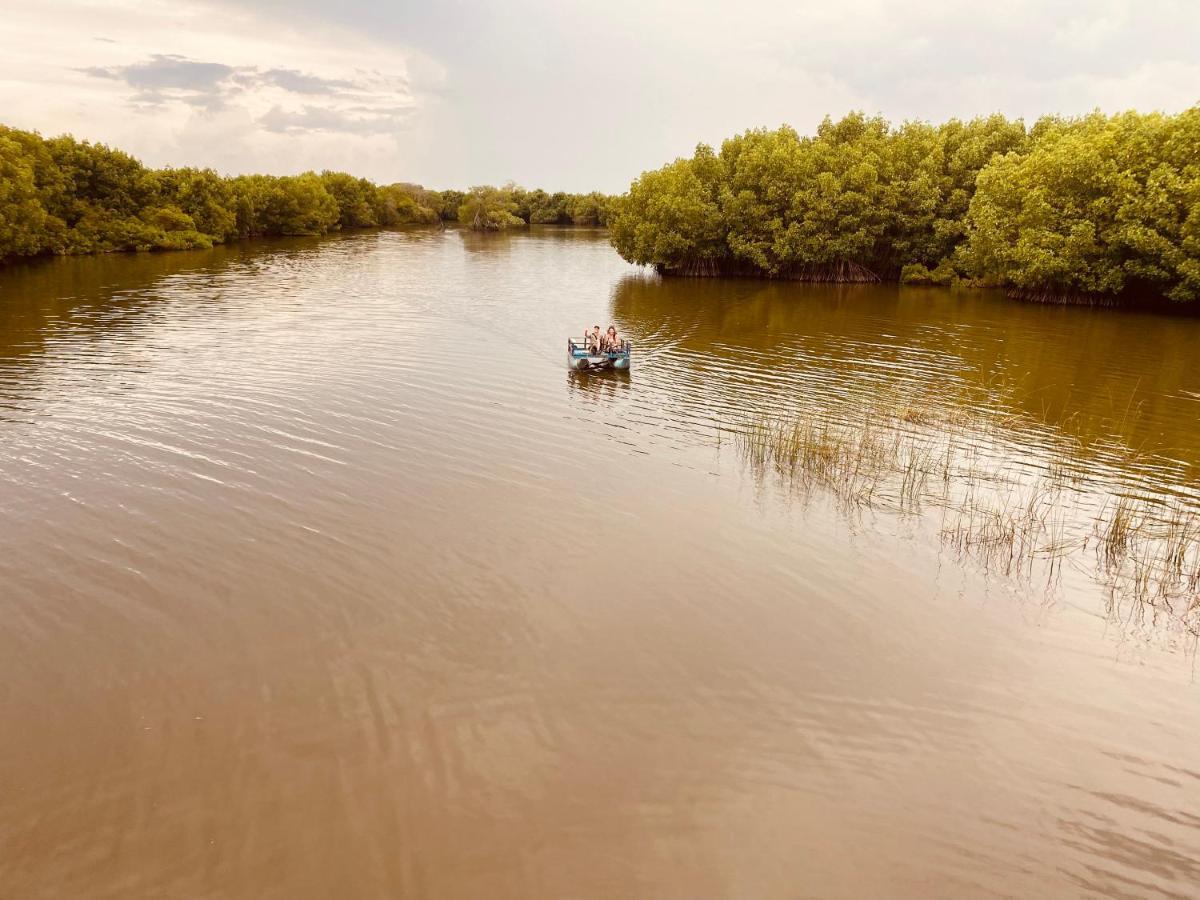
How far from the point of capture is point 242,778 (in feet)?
27.7

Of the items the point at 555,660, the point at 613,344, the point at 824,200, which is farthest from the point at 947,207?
the point at 555,660

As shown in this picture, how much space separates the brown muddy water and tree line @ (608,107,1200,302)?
23.8 m

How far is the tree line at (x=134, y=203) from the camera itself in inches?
2414

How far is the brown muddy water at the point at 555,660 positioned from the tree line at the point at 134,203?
5012 centimetres

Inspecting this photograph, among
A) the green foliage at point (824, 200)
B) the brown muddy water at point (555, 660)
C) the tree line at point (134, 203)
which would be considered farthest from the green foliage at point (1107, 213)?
the tree line at point (134, 203)

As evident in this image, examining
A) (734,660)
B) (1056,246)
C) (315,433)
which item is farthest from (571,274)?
(734,660)

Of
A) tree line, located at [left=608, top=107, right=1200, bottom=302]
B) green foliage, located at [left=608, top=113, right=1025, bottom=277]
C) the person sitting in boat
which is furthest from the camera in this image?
green foliage, located at [left=608, top=113, right=1025, bottom=277]

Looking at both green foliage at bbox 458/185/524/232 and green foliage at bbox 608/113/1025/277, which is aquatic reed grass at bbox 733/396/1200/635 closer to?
green foliage at bbox 608/113/1025/277

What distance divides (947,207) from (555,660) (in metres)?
60.6

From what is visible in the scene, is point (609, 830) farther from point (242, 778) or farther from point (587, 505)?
point (587, 505)

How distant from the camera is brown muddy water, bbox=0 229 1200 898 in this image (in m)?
7.71

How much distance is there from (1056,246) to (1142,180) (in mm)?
5474

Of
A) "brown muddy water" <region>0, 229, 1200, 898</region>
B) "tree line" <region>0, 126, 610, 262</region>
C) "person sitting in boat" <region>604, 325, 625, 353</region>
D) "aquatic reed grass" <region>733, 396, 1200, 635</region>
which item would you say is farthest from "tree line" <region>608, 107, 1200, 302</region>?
"tree line" <region>0, 126, 610, 262</region>

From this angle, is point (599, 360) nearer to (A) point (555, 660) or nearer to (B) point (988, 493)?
(B) point (988, 493)
